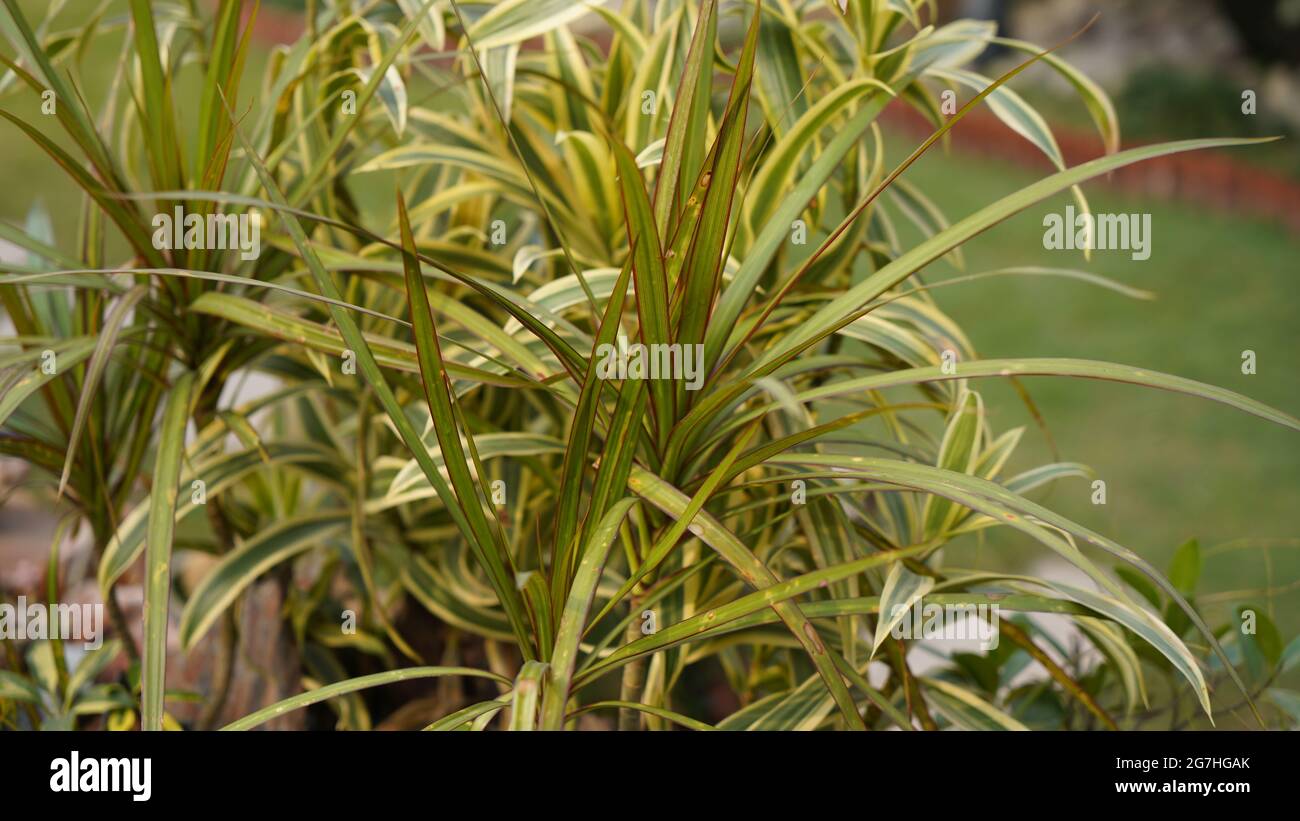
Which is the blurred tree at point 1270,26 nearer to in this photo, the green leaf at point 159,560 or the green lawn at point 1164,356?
the green lawn at point 1164,356

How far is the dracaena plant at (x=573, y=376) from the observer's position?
898mm

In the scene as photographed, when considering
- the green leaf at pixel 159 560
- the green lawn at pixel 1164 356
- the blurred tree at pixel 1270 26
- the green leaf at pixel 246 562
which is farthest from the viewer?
the blurred tree at pixel 1270 26

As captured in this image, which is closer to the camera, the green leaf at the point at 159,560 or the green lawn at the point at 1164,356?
the green leaf at the point at 159,560

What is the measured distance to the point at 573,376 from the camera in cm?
96

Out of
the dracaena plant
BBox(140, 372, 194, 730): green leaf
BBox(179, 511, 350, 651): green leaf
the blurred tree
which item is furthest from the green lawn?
BBox(140, 372, 194, 730): green leaf

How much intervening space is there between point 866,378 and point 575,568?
0.96ft

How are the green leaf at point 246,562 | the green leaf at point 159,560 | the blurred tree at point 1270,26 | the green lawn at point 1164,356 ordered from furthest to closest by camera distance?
the blurred tree at point 1270,26 < the green lawn at point 1164,356 < the green leaf at point 246,562 < the green leaf at point 159,560

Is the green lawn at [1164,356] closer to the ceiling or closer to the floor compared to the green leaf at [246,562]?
closer to the ceiling

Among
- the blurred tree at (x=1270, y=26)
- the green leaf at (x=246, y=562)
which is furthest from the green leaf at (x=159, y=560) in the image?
the blurred tree at (x=1270, y=26)

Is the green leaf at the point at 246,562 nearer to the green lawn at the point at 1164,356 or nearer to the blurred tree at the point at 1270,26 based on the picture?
the green lawn at the point at 1164,356

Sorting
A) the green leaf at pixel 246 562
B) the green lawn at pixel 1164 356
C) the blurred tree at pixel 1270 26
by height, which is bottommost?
the green leaf at pixel 246 562

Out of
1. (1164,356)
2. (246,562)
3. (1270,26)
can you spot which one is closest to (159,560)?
(246,562)

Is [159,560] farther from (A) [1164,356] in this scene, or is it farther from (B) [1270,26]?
(B) [1270,26]
